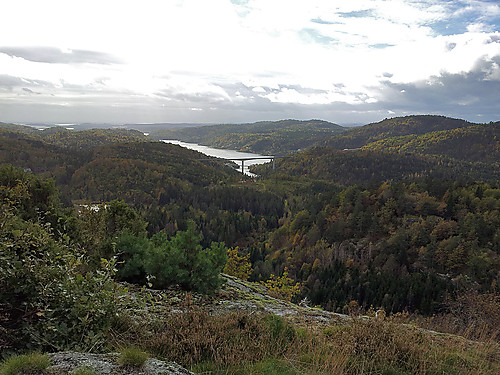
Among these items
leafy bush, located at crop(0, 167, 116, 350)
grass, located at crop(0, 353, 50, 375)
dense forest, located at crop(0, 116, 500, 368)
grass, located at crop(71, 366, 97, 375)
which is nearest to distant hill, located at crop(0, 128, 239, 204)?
dense forest, located at crop(0, 116, 500, 368)

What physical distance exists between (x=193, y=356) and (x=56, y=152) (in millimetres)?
189463

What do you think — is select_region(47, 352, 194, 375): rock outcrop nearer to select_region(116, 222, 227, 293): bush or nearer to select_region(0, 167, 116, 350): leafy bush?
select_region(0, 167, 116, 350): leafy bush

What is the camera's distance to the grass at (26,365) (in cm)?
375

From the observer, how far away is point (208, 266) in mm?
10633

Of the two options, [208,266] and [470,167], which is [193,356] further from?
[470,167]

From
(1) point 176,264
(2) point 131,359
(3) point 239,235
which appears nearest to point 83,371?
(2) point 131,359

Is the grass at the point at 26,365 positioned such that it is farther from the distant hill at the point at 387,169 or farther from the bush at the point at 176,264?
the distant hill at the point at 387,169

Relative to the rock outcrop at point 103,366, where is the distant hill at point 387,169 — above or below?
below

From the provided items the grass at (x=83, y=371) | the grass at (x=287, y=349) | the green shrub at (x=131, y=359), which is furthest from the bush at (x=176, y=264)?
the grass at (x=83, y=371)

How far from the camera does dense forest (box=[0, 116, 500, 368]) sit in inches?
271

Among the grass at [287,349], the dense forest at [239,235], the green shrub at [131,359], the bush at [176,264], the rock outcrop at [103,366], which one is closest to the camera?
the rock outcrop at [103,366]

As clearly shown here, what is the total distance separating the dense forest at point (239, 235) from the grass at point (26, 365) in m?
1.39

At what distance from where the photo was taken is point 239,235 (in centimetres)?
8544

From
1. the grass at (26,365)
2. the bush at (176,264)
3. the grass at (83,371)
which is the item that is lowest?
the bush at (176,264)
